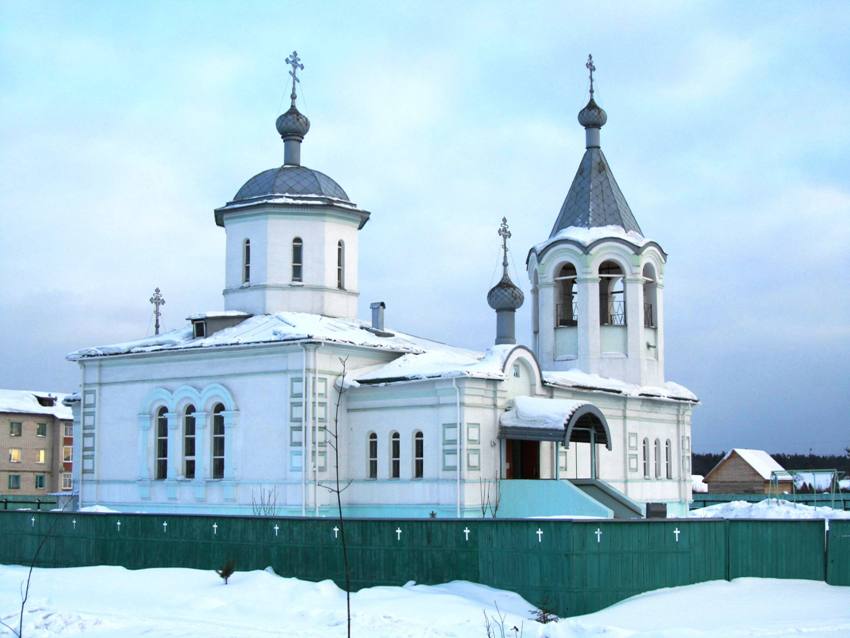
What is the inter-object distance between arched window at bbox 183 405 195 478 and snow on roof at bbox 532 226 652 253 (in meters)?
10.2

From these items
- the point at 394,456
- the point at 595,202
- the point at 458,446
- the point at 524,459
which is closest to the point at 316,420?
the point at 394,456

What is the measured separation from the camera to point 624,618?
582 inches

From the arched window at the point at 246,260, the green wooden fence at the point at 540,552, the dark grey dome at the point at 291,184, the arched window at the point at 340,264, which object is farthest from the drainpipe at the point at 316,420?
the green wooden fence at the point at 540,552

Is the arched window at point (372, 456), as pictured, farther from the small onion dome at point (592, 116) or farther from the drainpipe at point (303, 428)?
the small onion dome at point (592, 116)

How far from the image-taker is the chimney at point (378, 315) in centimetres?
3048

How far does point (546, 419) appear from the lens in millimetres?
25172

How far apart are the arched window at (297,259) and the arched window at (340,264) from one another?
96 centimetres

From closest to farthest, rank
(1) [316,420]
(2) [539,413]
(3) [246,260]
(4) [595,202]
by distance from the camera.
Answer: (2) [539,413] < (1) [316,420] < (3) [246,260] < (4) [595,202]

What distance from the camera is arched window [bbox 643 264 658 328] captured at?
32.2m

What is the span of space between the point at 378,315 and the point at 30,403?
3522cm

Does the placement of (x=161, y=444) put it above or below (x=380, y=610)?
above

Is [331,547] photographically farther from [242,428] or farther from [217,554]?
[242,428]

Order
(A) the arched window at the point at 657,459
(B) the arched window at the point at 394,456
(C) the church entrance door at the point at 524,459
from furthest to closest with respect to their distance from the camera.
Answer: (A) the arched window at the point at 657,459 < (C) the church entrance door at the point at 524,459 < (B) the arched window at the point at 394,456

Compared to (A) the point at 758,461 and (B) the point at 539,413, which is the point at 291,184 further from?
(A) the point at 758,461
